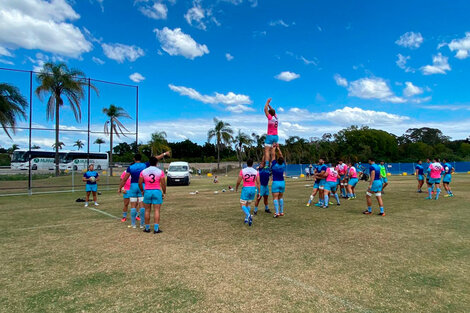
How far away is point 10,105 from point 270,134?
66.1ft

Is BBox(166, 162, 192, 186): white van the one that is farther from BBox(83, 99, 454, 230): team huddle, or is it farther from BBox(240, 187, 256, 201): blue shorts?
BBox(240, 187, 256, 201): blue shorts

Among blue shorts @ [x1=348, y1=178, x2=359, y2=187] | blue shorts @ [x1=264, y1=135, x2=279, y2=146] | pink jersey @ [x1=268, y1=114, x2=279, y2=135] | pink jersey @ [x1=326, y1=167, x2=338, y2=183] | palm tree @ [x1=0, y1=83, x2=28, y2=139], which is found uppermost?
palm tree @ [x1=0, y1=83, x2=28, y2=139]

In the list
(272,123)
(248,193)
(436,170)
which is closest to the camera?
(248,193)

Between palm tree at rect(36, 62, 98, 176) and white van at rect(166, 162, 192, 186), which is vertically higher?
palm tree at rect(36, 62, 98, 176)

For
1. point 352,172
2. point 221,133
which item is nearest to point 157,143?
point 221,133

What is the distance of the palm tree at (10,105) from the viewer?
60.2ft

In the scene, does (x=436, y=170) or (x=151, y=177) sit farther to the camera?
(x=436, y=170)

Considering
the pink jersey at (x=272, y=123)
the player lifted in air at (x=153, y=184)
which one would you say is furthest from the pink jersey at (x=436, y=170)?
the player lifted in air at (x=153, y=184)

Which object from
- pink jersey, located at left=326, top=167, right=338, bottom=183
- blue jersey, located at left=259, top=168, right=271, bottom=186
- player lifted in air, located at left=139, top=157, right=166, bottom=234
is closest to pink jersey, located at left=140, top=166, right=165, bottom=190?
player lifted in air, located at left=139, top=157, right=166, bottom=234

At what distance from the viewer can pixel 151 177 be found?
7266mm

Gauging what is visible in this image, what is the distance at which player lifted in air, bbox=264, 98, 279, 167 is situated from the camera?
9.32 m

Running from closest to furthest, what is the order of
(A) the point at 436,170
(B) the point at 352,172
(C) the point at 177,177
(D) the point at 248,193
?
(D) the point at 248,193 → (B) the point at 352,172 → (A) the point at 436,170 → (C) the point at 177,177

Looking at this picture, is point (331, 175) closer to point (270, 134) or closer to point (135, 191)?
point (270, 134)

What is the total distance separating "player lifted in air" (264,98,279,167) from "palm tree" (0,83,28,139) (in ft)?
55.4
